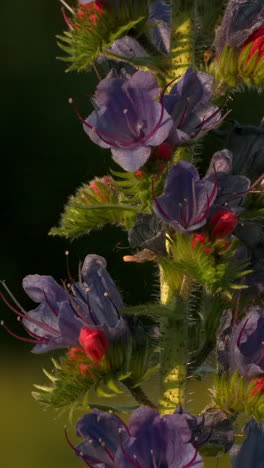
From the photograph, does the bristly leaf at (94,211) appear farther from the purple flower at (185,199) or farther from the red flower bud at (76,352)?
the red flower bud at (76,352)

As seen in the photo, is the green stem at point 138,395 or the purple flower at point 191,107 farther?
the green stem at point 138,395

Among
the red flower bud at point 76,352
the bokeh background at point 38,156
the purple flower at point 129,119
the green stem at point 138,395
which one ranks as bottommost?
the bokeh background at point 38,156

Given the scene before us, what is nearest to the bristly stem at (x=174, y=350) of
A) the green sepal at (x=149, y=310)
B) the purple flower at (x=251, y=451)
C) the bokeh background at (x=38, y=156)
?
the green sepal at (x=149, y=310)

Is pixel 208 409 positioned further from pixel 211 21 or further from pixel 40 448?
pixel 40 448

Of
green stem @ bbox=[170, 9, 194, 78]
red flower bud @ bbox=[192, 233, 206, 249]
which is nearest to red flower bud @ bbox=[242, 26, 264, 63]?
green stem @ bbox=[170, 9, 194, 78]

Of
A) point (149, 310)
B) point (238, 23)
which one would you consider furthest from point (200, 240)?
point (238, 23)

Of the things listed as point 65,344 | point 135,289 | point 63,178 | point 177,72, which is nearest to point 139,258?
point 65,344
